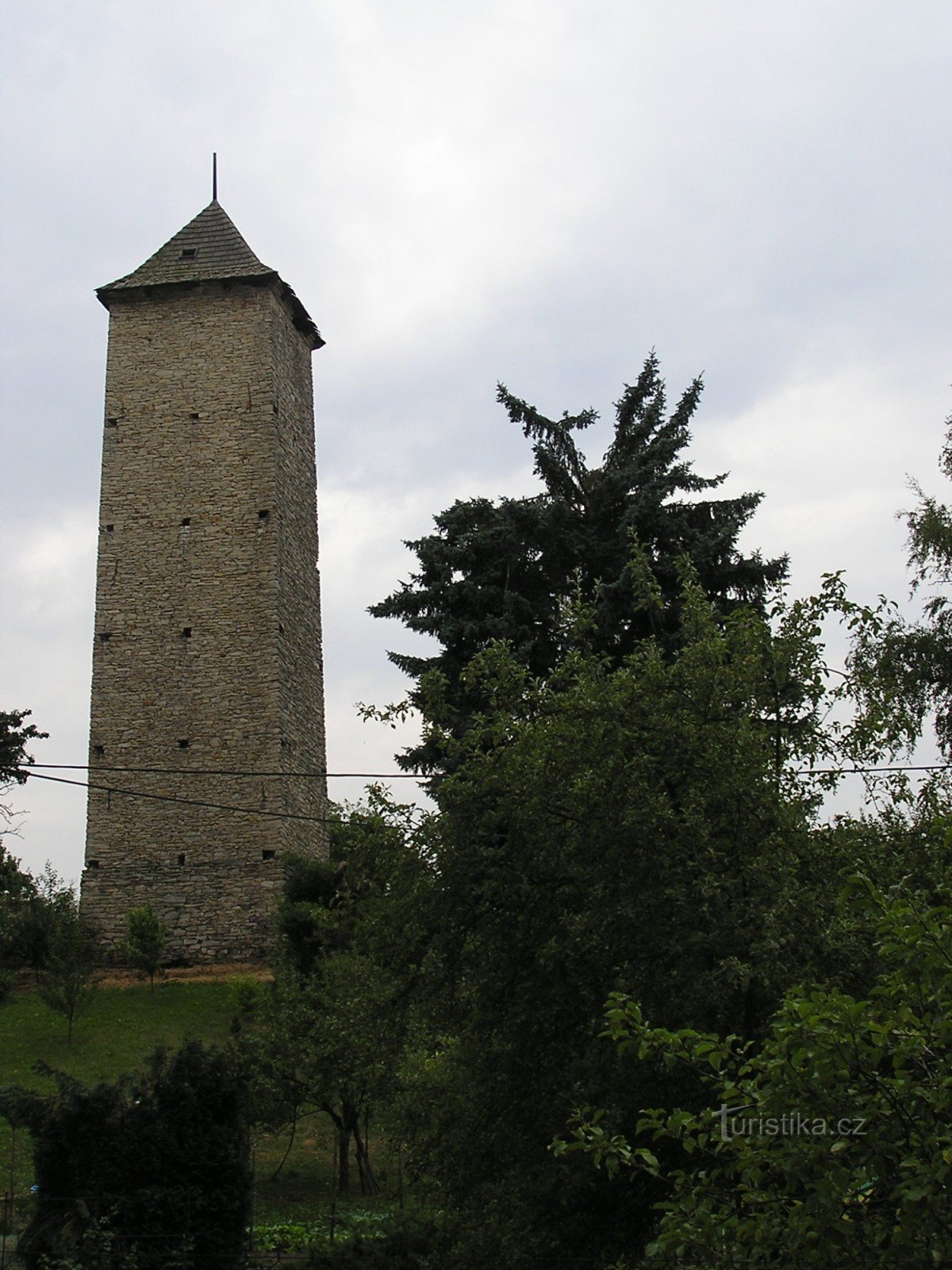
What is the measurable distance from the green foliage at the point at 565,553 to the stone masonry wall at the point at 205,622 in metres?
5.04

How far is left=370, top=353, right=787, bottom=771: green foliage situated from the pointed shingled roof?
8445 mm

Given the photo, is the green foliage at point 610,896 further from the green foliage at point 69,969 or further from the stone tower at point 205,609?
the stone tower at point 205,609

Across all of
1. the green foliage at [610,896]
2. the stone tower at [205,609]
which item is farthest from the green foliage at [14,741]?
the green foliage at [610,896]

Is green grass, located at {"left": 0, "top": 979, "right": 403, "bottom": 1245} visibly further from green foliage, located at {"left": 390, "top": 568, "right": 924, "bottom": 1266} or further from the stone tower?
green foliage, located at {"left": 390, "top": 568, "right": 924, "bottom": 1266}

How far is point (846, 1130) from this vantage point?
14.6 feet

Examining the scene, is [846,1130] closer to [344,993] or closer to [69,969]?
[344,993]

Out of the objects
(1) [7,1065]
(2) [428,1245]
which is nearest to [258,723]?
(1) [7,1065]

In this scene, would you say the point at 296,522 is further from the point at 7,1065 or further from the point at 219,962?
the point at 7,1065

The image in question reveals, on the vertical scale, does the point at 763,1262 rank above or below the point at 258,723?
below

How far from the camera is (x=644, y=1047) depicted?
15.4 feet

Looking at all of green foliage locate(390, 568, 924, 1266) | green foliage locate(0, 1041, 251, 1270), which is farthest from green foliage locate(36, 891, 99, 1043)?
green foliage locate(390, 568, 924, 1266)

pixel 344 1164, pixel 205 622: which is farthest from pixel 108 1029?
pixel 205 622

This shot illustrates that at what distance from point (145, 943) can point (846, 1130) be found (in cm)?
1731

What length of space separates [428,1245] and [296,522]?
1686 cm
